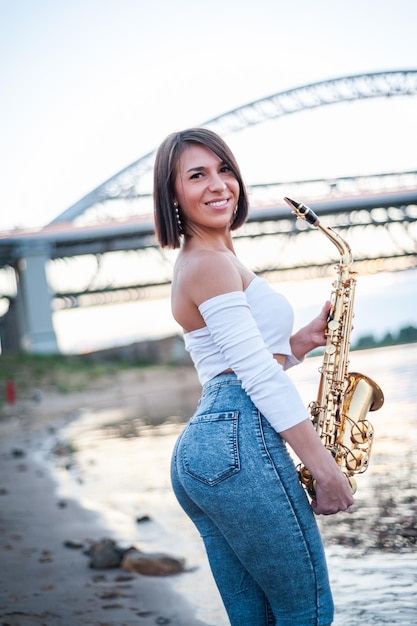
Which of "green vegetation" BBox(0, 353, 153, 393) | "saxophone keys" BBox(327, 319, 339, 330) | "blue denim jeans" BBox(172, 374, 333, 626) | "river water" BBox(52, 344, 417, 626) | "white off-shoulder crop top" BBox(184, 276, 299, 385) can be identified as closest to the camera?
"blue denim jeans" BBox(172, 374, 333, 626)

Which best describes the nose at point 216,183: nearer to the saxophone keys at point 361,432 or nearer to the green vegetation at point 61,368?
the saxophone keys at point 361,432

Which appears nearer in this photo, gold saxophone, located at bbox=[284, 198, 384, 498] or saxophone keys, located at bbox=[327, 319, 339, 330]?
gold saxophone, located at bbox=[284, 198, 384, 498]

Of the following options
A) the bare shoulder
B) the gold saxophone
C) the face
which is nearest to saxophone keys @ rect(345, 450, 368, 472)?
the gold saxophone

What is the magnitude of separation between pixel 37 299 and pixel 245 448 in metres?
23.9

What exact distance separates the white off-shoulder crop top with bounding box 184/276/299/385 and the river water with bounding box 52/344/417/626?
1.39m

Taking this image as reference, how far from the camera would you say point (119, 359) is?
86.2 feet

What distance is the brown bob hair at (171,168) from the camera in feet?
6.78

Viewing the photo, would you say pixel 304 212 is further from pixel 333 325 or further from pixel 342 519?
pixel 342 519

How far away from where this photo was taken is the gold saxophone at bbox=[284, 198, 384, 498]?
208 cm

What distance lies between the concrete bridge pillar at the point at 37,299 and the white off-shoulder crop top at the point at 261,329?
23.1 m

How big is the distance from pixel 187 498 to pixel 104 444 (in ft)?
25.2

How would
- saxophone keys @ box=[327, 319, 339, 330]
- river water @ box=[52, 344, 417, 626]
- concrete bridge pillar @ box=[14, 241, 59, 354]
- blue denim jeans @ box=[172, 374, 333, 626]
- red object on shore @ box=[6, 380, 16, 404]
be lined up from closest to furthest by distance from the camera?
blue denim jeans @ box=[172, 374, 333, 626], saxophone keys @ box=[327, 319, 339, 330], river water @ box=[52, 344, 417, 626], red object on shore @ box=[6, 380, 16, 404], concrete bridge pillar @ box=[14, 241, 59, 354]

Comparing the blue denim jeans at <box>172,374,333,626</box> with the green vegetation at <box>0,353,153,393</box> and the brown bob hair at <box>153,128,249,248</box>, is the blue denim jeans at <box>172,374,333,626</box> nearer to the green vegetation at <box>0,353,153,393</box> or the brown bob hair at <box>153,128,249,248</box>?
the brown bob hair at <box>153,128,249,248</box>

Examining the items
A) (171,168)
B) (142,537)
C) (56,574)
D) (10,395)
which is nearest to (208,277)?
(171,168)
